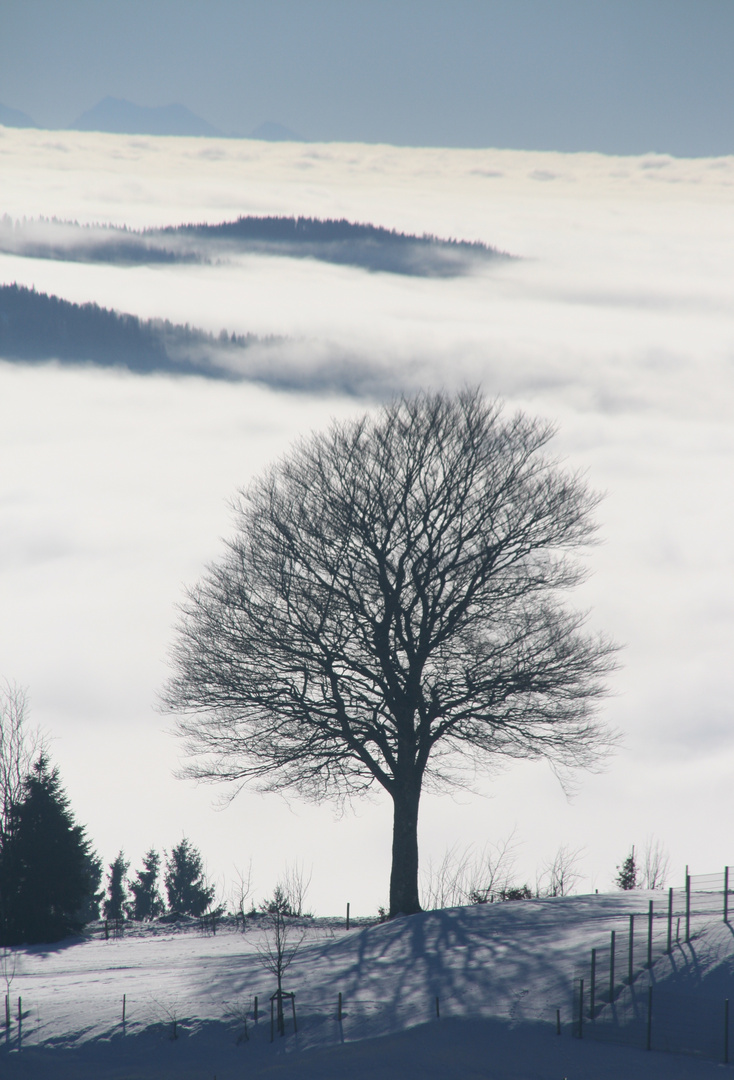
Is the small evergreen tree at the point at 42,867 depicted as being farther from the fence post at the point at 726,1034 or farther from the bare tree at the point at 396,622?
the fence post at the point at 726,1034

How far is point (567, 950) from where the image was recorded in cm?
1723

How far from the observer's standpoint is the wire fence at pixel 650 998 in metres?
14.3

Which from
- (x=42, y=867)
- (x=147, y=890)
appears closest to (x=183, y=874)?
(x=147, y=890)

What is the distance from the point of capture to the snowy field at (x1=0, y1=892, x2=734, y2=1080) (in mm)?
14016

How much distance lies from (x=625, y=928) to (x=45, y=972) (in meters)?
13.9

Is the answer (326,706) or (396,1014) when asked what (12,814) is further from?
(396,1014)

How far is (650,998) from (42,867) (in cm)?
2142

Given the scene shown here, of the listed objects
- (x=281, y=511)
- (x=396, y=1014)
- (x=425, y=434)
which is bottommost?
(x=396, y=1014)

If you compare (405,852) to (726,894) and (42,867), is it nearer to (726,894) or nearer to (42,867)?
(726,894)

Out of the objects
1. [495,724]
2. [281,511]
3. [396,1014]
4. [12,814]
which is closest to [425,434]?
[281,511]

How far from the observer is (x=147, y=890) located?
9612 cm

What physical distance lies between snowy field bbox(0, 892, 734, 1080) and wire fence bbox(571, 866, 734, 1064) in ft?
0.15

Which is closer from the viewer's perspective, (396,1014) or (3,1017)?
(396,1014)

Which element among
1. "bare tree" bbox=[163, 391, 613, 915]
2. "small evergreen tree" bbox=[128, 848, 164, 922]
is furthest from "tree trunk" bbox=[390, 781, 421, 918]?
A: "small evergreen tree" bbox=[128, 848, 164, 922]
